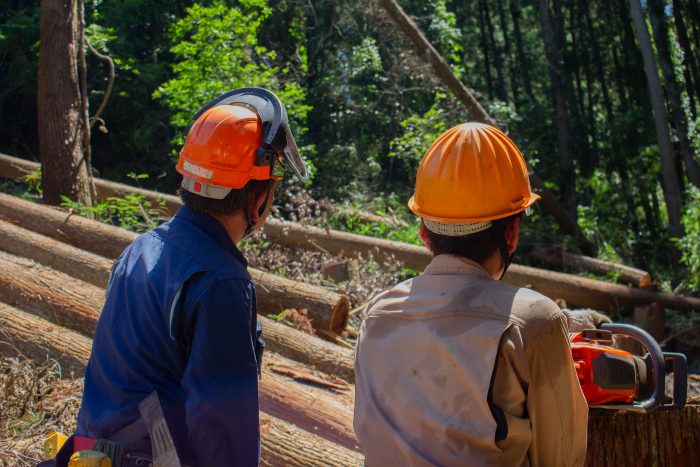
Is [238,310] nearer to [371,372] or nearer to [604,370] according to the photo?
[371,372]

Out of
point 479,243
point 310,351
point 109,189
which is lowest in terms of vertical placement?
point 310,351

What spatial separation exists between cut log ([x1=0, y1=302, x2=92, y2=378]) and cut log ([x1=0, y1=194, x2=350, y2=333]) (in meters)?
1.84

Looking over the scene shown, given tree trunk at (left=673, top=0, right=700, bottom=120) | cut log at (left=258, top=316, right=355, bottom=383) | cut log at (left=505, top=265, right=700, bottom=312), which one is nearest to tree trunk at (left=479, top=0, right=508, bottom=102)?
tree trunk at (left=673, top=0, right=700, bottom=120)

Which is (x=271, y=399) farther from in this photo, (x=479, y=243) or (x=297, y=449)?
(x=479, y=243)

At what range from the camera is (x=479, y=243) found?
198 cm

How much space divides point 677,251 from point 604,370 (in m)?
13.4

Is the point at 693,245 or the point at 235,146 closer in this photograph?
the point at 235,146

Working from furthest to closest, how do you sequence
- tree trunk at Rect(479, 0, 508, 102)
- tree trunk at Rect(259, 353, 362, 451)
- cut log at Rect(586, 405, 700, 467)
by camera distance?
1. tree trunk at Rect(479, 0, 508, 102)
2. tree trunk at Rect(259, 353, 362, 451)
3. cut log at Rect(586, 405, 700, 467)

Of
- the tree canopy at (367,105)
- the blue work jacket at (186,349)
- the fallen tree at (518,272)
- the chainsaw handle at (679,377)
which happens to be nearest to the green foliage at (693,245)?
the fallen tree at (518,272)

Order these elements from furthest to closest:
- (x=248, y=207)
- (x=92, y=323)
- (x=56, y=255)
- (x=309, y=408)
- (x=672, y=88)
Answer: (x=672, y=88) < (x=56, y=255) < (x=92, y=323) < (x=309, y=408) < (x=248, y=207)

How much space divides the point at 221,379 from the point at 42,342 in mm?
3363

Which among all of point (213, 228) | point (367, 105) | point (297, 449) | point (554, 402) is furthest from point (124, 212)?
point (367, 105)

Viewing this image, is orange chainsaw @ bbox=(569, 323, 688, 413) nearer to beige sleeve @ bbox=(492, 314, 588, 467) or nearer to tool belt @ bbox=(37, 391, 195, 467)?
beige sleeve @ bbox=(492, 314, 588, 467)

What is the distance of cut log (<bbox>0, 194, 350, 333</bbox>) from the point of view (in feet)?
20.4
